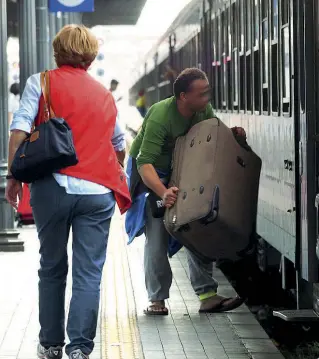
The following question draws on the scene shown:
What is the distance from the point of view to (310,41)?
6840mm

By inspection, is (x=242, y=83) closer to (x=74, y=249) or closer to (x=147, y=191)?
(x=147, y=191)

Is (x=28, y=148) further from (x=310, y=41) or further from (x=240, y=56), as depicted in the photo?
(x=240, y=56)

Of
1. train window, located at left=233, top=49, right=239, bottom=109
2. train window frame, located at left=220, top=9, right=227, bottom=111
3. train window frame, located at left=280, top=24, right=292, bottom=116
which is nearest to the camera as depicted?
train window frame, located at left=280, top=24, right=292, bottom=116

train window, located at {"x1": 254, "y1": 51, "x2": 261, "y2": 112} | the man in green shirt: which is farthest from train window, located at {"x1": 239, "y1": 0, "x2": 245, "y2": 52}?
the man in green shirt

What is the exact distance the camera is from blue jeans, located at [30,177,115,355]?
6.36 metres

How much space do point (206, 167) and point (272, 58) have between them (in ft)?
5.50

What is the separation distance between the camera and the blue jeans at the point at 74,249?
6.36 meters

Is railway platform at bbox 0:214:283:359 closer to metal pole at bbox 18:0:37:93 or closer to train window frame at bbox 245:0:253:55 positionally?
train window frame at bbox 245:0:253:55

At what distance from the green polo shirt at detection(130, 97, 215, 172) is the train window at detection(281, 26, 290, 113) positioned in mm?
509

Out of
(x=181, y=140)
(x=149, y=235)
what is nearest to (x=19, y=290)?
(x=149, y=235)

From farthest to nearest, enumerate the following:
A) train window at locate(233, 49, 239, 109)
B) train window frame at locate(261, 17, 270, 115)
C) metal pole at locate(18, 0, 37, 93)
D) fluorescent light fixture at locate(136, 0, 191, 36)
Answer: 1. fluorescent light fixture at locate(136, 0, 191, 36)
2. metal pole at locate(18, 0, 37, 93)
3. train window at locate(233, 49, 239, 109)
4. train window frame at locate(261, 17, 270, 115)

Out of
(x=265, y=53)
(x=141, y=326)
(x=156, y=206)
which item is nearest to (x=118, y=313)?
(x=141, y=326)

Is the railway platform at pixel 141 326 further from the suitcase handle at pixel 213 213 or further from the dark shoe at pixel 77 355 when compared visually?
the suitcase handle at pixel 213 213

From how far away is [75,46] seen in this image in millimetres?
6406
